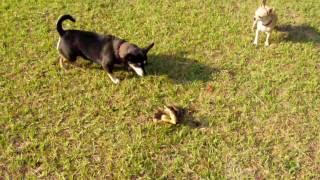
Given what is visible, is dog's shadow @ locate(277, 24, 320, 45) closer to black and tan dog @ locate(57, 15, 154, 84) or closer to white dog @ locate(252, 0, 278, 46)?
white dog @ locate(252, 0, 278, 46)

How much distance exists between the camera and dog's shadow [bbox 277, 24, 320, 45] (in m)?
6.05

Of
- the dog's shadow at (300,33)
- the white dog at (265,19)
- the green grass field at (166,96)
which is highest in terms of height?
the dog's shadow at (300,33)

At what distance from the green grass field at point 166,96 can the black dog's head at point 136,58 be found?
0.25 meters

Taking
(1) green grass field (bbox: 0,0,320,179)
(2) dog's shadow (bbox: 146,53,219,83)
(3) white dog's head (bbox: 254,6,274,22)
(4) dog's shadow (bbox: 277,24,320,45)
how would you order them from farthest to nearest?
(4) dog's shadow (bbox: 277,24,320,45)
(3) white dog's head (bbox: 254,6,274,22)
(2) dog's shadow (bbox: 146,53,219,83)
(1) green grass field (bbox: 0,0,320,179)

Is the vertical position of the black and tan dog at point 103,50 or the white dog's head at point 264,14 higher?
the white dog's head at point 264,14

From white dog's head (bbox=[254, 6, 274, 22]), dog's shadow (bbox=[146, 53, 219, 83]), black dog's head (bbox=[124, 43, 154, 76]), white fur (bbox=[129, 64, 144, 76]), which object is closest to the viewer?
black dog's head (bbox=[124, 43, 154, 76])

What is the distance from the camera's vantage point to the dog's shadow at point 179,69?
533 cm

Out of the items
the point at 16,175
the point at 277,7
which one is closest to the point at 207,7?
the point at 277,7

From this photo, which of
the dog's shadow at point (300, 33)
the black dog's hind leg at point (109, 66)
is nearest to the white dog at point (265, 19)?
the dog's shadow at point (300, 33)

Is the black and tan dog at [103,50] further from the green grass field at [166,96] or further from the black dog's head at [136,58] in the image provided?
the green grass field at [166,96]

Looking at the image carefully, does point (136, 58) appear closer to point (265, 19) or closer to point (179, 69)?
point (179, 69)

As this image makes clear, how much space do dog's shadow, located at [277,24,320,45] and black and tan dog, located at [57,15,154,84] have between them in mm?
2244

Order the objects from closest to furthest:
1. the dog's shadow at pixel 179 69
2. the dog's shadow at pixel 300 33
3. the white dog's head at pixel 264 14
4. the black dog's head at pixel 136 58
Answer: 1. the black dog's head at pixel 136 58
2. the dog's shadow at pixel 179 69
3. the white dog's head at pixel 264 14
4. the dog's shadow at pixel 300 33

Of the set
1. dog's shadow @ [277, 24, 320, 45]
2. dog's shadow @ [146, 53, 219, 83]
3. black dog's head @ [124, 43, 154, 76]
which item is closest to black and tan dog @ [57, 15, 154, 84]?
black dog's head @ [124, 43, 154, 76]
